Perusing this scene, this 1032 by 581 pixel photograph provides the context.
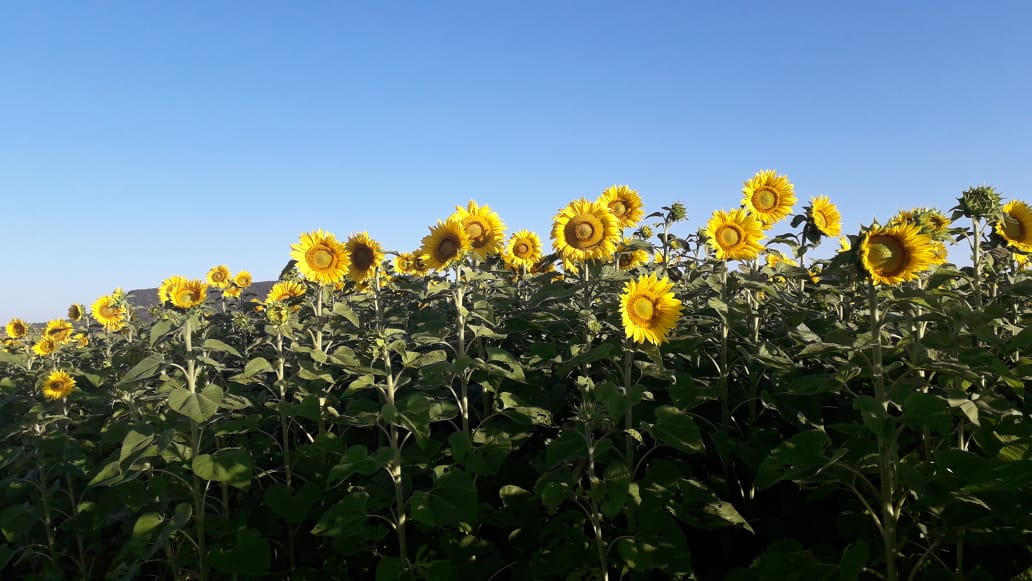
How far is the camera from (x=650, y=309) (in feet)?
12.1

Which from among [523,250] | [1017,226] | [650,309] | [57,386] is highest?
[523,250]

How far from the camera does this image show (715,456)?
419cm

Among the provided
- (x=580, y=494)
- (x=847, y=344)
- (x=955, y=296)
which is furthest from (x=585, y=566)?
(x=955, y=296)

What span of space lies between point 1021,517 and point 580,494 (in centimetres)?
185

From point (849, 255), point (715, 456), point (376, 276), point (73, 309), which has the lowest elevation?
point (715, 456)

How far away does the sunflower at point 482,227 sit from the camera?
4785 mm

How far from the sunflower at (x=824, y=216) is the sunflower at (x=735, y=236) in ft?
1.15

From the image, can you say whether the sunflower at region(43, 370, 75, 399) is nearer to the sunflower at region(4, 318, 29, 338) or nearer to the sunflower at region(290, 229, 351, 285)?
the sunflower at region(290, 229, 351, 285)

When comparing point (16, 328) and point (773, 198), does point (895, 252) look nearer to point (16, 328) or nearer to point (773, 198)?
point (773, 198)

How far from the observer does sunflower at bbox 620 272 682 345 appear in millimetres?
3633

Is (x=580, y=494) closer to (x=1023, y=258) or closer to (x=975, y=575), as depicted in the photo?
(x=975, y=575)

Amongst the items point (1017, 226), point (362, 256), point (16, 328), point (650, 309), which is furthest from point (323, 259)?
point (16, 328)

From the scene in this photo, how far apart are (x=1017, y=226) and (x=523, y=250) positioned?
156 inches

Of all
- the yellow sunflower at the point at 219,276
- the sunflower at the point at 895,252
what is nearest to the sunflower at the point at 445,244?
the sunflower at the point at 895,252
